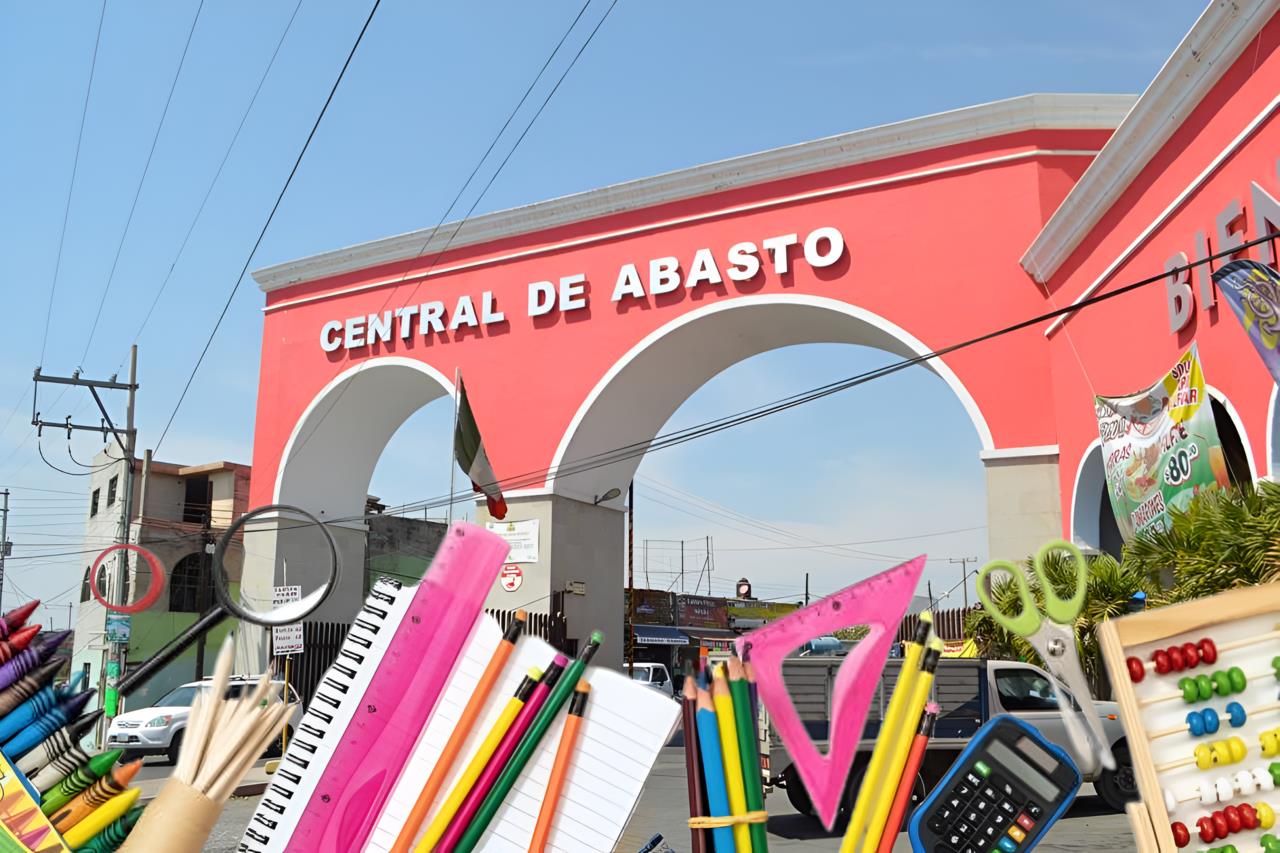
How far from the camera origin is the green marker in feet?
6.29

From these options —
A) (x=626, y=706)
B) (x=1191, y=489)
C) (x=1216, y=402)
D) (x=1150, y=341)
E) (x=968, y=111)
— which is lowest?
Result: (x=626, y=706)

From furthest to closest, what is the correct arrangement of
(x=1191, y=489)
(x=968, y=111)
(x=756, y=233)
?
(x=756, y=233) < (x=968, y=111) < (x=1191, y=489)

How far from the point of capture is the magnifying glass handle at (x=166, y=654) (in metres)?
1.90

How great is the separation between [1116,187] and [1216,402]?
107 inches

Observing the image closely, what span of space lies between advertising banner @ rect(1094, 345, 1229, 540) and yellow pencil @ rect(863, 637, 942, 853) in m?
8.65

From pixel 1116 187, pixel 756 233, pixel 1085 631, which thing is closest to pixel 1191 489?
pixel 1085 631

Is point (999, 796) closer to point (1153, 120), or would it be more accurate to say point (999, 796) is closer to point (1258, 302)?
point (1258, 302)

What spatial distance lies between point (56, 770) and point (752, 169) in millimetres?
14470

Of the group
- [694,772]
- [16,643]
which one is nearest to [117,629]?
[16,643]

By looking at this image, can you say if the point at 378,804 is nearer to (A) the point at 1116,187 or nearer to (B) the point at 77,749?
(B) the point at 77,749

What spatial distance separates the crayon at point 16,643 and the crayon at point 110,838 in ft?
1.19

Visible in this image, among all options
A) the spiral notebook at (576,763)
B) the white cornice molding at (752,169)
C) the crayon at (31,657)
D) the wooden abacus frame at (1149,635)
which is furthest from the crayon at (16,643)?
the white cornice molding at (752,169)

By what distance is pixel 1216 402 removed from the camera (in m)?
10.3

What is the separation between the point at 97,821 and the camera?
1.86 meters
